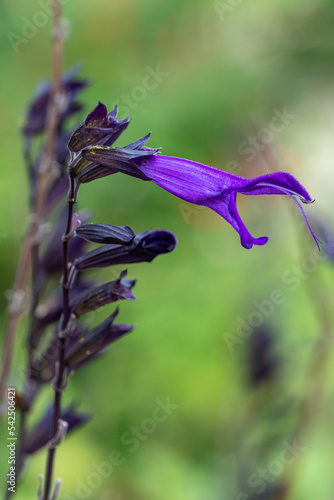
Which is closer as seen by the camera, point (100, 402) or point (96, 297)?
point (96, 297)

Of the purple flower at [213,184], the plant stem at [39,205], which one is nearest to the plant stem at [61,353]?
the purple flower at [213,184]

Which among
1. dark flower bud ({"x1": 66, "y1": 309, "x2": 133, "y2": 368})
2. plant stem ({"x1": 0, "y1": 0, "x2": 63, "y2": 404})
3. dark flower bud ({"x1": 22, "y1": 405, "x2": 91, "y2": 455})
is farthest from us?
plant stem ({"x1": 0, "y1": 0, "x2": 63, "y2": 404})

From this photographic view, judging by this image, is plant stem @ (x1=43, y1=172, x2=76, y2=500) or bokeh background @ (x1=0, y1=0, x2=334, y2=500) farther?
bokeh background @ (x1=0, y1=0, x2=334, y2=500)

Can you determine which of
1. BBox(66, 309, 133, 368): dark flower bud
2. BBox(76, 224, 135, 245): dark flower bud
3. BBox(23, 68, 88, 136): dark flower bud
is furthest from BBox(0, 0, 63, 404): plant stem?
BBox(76, 224, 135, 245): dark flower bud

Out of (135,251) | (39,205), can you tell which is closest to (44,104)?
(39,205)

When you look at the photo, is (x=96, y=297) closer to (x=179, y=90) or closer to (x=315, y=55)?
(x=179, y=90)

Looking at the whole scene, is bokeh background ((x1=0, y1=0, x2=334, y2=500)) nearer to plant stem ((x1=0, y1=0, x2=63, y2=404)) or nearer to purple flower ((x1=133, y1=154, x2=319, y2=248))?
plant stem ((x1=0, y1=0, x2=63, y2=404))

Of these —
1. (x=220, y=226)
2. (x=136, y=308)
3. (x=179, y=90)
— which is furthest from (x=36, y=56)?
(x=136, y=308)
